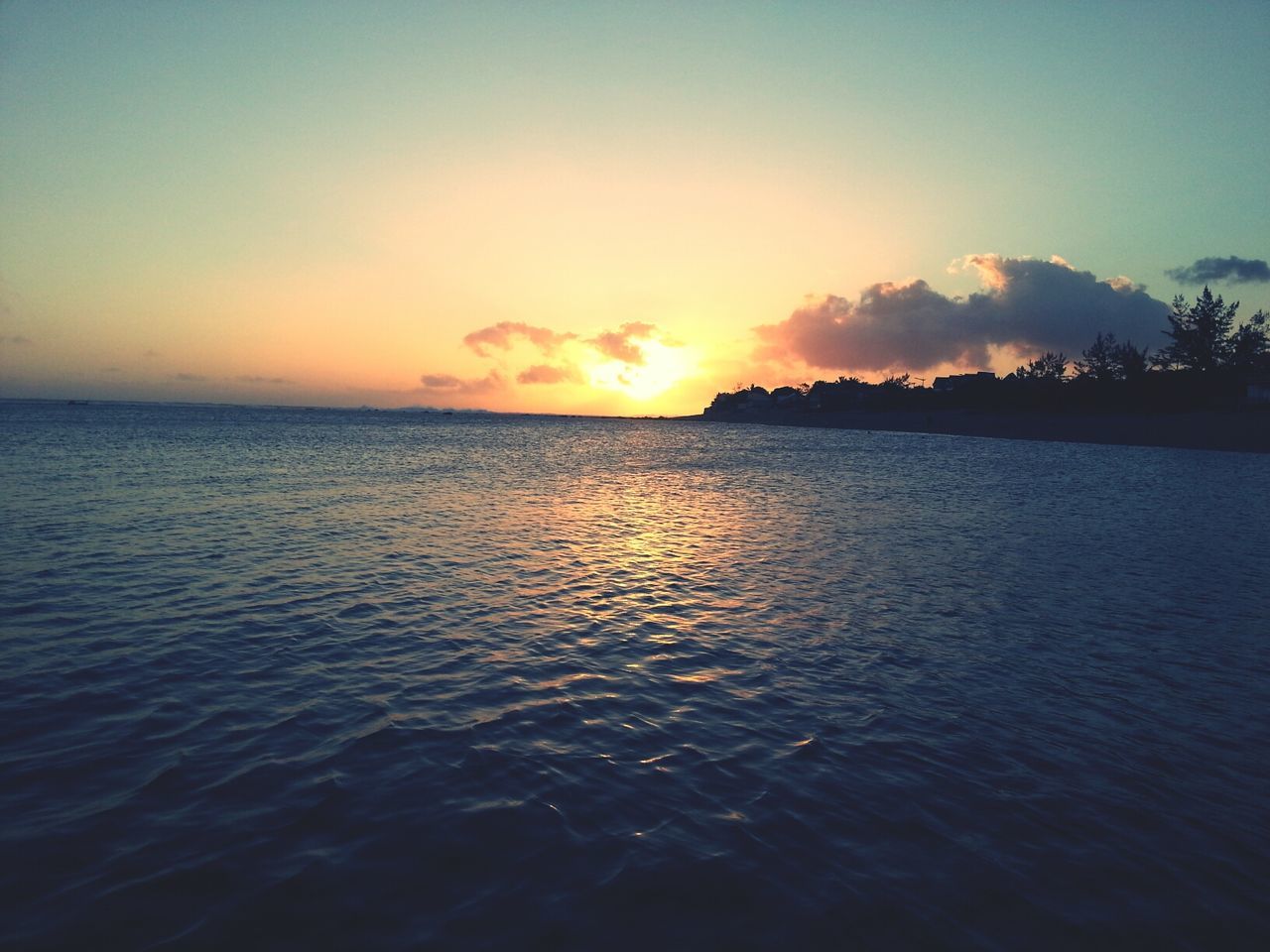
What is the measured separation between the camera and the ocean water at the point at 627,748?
7.42 meters

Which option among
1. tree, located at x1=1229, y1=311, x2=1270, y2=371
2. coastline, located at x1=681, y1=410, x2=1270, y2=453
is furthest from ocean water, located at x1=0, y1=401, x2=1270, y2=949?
tree, located at x1=1229, y1=311, x2=1270, y2=371

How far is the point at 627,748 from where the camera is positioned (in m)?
11.1

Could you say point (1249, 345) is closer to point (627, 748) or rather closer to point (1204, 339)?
point (1204, 339)

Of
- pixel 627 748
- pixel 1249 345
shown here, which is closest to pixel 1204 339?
pixel 1249 345

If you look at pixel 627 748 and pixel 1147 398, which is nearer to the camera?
pixel 627 748

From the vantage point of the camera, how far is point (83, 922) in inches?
277

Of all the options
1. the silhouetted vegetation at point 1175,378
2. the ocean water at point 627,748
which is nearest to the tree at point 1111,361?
the silhouetted vegetation at point 1175,378

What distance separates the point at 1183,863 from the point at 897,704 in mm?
4931

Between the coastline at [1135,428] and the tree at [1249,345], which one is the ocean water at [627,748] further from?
the tree at [1249,345]

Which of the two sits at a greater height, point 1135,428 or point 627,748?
point 1135,428

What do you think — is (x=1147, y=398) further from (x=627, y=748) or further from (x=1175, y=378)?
(x=627, y=748)

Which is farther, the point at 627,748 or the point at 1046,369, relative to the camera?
the point at 1046,369

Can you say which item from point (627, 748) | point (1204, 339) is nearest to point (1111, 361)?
point (1204, 339)

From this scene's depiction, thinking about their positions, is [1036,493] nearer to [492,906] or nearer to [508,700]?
[508,700]
